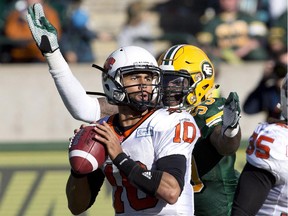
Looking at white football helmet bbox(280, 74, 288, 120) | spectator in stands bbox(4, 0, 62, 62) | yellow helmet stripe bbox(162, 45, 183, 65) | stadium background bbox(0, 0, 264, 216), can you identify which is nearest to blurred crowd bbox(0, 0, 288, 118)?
spectator in stands bbox(4, 0, 62, 62)

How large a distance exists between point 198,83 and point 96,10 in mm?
6991

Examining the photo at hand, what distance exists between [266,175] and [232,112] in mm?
351

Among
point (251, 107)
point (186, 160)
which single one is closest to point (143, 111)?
point (186, 160)

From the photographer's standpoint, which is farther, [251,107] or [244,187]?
[251,107]

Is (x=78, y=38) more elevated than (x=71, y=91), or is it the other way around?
(x=71, y=91)

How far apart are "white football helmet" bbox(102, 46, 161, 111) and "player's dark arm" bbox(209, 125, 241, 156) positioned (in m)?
0.47

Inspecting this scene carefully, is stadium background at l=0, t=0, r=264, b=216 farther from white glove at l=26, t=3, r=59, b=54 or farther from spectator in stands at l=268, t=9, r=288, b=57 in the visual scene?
white glove at l=26, t=3, r=59, b=54

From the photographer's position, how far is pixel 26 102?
9.90 meters

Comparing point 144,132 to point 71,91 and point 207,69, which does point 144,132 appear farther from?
point 207,69

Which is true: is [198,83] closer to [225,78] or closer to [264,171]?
[264,171]

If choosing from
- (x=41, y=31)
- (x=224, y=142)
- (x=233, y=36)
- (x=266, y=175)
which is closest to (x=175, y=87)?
(x=224, y=142)

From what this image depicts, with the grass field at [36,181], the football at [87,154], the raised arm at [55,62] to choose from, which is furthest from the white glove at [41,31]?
the grass field at [36,181]

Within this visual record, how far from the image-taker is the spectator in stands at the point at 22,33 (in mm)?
10117

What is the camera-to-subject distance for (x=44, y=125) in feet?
32.3
